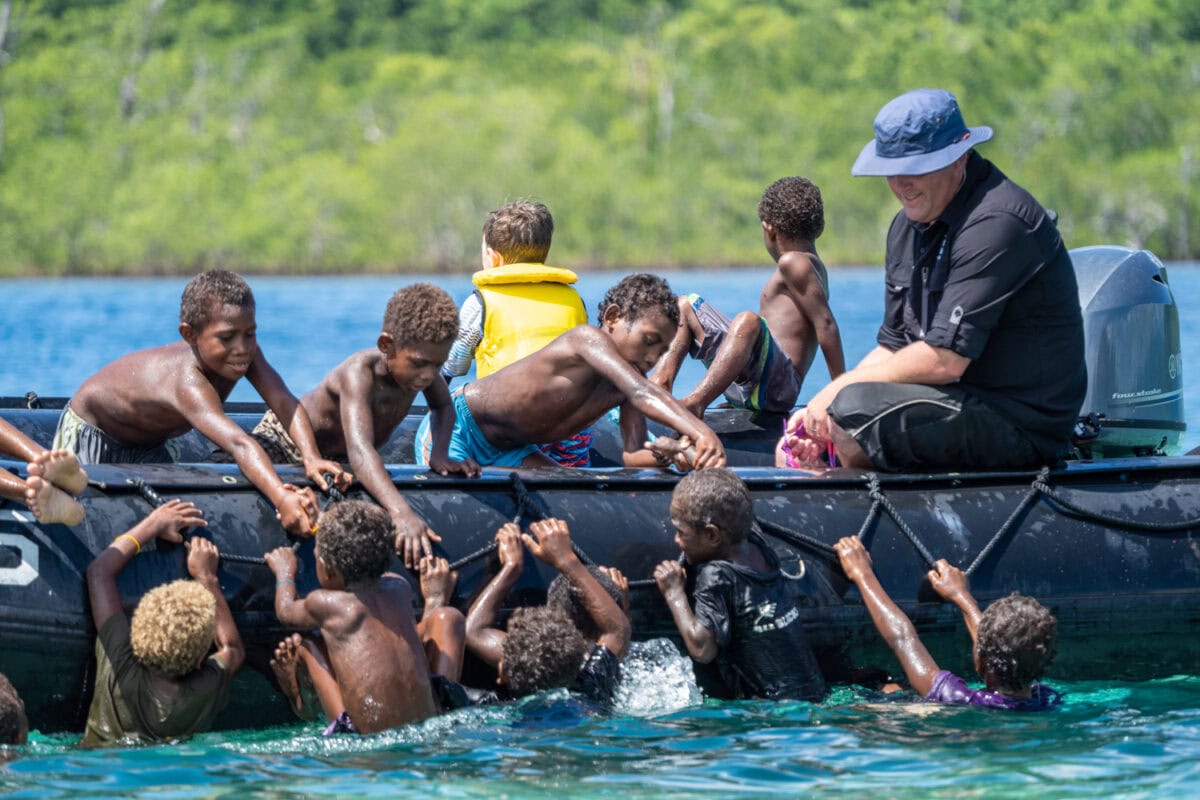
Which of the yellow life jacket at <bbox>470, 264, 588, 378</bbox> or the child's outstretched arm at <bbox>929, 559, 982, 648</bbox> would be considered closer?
the child's outstretched arm at <bbox>929, 559, 982, 648</bbox>

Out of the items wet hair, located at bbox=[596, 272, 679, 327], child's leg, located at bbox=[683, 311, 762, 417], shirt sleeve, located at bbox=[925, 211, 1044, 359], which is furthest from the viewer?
child's leg, located at bbox=[683, 311, 762, 417]

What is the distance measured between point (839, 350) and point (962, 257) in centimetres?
167

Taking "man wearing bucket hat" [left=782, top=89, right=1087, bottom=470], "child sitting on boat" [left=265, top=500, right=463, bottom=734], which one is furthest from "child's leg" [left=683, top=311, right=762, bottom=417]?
"child sitting on boat" [left=265, top=500, right=463, bottom=734]

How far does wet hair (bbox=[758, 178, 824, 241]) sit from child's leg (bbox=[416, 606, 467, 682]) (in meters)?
2.73

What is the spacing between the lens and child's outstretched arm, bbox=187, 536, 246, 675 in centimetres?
543

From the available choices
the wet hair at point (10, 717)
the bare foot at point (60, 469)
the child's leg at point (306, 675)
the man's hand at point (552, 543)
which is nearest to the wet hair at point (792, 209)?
the man's hand at point (552, 543)

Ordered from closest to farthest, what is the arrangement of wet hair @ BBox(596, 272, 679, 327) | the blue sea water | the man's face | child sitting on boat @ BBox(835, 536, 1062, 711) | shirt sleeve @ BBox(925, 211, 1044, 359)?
the blue sea water, child sitting on boat @ BBox(835, 536, 1062, 711), shirt sleeve @ BBox(925, 211, 1044, 359), the man's face, wet hair @ BBox(596, 272, 679, 327)

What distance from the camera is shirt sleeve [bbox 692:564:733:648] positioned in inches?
228

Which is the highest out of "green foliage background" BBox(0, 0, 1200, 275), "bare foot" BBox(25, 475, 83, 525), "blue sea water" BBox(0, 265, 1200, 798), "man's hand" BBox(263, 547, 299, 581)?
"green foliage background" BBox(0, 0, 1200, 275)

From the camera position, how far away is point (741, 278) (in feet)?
127

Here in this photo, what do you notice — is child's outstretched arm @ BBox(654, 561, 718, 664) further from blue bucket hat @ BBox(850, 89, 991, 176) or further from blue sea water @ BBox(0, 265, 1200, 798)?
blue bucket hat @ BBox(850, 89, 991, 176)

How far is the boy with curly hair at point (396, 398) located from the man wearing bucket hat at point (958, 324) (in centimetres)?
146

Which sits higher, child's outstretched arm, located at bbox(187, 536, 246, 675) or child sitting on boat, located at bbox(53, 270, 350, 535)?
child sitting on boat, located at bbox(53, 270, 350, 535)

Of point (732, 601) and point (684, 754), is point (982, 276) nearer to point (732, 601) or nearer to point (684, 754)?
point (732, 601)
